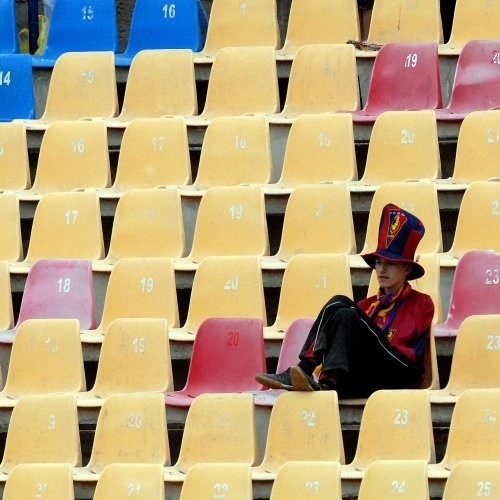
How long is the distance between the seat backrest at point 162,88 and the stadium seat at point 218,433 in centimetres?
218

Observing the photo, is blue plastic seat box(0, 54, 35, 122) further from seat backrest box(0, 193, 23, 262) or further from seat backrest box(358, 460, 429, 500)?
seat backrest box(358, 460, 429, 500)

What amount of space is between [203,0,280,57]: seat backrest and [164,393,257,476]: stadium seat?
2648mm

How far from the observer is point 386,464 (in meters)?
5.95

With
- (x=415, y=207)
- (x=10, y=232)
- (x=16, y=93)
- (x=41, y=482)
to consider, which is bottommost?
(x=41, y=482)

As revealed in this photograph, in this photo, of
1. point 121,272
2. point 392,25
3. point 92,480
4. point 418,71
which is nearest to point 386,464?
point 92,480

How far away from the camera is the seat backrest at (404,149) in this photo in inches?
307

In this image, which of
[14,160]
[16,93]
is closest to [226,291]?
[14,160]

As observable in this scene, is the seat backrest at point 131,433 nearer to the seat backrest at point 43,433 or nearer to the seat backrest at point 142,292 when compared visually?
the seat backrest at point 43,433

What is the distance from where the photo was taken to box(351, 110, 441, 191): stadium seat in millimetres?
7809

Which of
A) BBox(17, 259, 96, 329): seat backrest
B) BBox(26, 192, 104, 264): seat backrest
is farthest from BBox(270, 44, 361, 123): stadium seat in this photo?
BBox(17, 259, 96, 329): seat backrest

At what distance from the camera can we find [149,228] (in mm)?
7781

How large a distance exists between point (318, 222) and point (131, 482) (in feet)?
5.56

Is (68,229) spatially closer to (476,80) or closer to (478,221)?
(478,221)

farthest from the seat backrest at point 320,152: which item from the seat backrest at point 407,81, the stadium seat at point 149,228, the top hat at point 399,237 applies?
the top hat at point 399,237
